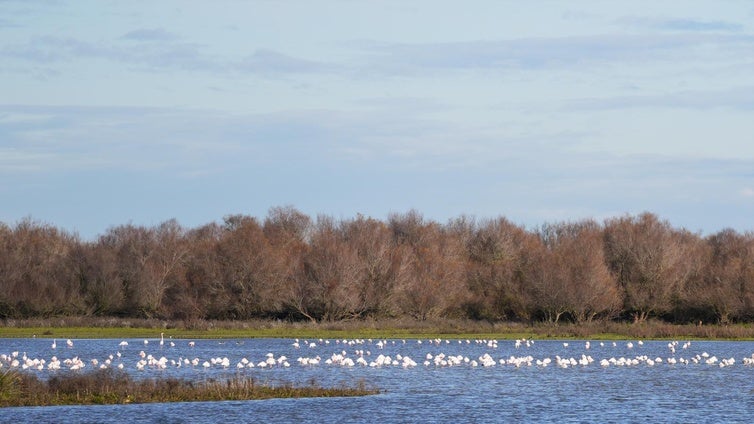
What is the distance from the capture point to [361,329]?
71125 millimetres

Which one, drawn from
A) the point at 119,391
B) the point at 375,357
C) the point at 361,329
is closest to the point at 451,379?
the point at 375,357

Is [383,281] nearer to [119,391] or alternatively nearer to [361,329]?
[361,329]

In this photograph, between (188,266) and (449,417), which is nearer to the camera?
(449,417)

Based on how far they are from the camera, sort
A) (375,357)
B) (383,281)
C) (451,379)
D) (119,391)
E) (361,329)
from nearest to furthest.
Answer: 1. (119,391)
2. (451,379)
3. (375,357)
4. (361,329)
5. (383,281)

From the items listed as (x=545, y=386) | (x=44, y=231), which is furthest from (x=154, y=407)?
(x=44, y=231)

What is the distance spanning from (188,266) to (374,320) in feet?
52.6

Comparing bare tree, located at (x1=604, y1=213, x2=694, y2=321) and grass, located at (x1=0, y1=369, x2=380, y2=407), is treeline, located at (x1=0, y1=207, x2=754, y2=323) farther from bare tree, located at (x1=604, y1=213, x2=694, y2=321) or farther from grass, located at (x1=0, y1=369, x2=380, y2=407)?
grass, located at (x1=0, y1=369, x2=380, y2=407)

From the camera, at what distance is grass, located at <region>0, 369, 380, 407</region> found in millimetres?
29703

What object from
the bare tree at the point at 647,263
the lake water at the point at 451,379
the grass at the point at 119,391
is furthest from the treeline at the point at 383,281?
the grass at the point at 119,391

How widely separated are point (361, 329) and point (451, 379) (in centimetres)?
3090

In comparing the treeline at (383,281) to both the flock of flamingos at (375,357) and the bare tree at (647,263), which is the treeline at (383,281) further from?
the flock of flamingos at (375,357)

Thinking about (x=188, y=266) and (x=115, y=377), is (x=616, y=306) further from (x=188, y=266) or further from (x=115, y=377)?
(x=115, y=377)

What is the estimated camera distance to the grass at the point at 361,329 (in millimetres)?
65375

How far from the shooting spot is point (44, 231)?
111062 mm
